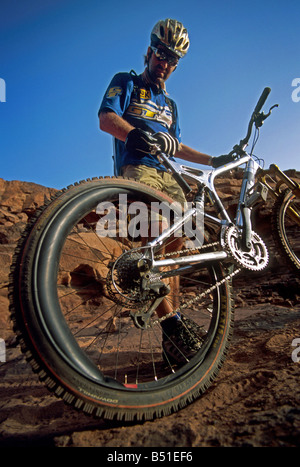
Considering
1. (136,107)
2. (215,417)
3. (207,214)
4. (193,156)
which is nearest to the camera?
(215,417)

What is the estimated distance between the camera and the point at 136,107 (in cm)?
265

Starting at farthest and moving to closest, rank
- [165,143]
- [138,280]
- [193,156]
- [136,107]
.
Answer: [193,156]
[136,107]
[165,143]
[138,280]

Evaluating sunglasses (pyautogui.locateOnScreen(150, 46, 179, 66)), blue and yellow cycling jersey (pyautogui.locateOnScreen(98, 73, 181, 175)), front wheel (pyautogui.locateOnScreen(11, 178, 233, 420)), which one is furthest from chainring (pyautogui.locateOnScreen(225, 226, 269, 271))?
sunglasses (pyautogui.locateOnScreen(150, 46, 179, 66))

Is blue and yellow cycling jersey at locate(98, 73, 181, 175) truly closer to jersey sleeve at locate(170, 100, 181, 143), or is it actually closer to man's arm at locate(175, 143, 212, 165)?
jersey sleeve at locate(170, 100, 181, 143)

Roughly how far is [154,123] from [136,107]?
9.9 inches

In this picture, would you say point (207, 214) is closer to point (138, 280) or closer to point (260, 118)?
point (138, 280)

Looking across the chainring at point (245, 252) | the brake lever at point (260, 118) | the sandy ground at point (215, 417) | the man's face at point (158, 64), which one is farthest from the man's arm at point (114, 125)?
the sandy ground at point (215, 417)

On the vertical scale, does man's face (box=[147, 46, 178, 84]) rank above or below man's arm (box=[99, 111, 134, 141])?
above

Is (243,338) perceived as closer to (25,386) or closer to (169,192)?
(169,192)

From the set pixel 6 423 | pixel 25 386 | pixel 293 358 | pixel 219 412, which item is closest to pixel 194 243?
pixel 293 358

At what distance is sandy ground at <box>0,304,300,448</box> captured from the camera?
37.1 inches

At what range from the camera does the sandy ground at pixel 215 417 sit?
941 mm

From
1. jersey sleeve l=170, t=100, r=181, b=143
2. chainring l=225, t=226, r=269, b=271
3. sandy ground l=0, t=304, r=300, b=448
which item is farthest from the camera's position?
jersey sleeve l=170, t=100, r=181, b=143

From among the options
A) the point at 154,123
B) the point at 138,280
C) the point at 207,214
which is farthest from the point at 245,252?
the point at 154,123
